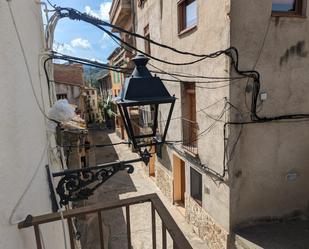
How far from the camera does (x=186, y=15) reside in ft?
26.4

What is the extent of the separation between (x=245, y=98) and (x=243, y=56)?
3.37 feet

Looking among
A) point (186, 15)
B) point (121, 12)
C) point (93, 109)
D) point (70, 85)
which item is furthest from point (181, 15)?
point (93, 109)

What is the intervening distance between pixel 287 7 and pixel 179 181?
7306mm

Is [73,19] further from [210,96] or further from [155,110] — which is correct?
[210,96]

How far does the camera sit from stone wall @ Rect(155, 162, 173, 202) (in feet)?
35.1

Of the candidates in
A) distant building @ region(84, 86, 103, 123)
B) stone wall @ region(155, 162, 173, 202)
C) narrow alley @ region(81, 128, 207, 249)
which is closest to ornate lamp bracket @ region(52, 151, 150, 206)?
narrow alley @ region(81, 128, 207, 249)

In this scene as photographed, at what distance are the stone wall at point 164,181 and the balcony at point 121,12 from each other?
924cm

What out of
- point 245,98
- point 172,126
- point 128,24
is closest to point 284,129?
point 245,98

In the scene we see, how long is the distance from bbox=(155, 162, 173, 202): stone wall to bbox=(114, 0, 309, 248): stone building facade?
9.88 ft

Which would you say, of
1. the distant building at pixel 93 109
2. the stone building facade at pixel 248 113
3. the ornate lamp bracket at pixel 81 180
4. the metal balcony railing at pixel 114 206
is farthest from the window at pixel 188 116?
the distant building at pixel 93 109

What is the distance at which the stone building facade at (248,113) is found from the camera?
19.2 ft

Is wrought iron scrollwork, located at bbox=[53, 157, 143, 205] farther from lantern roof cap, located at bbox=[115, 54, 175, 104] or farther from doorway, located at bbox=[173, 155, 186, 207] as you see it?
doorway, located at bbox=[173, 155, 186, 207]

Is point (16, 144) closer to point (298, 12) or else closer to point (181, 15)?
point (298, 12)

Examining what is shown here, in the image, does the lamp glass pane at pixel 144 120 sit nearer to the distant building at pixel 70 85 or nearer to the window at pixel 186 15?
the window at pixel 186 15
